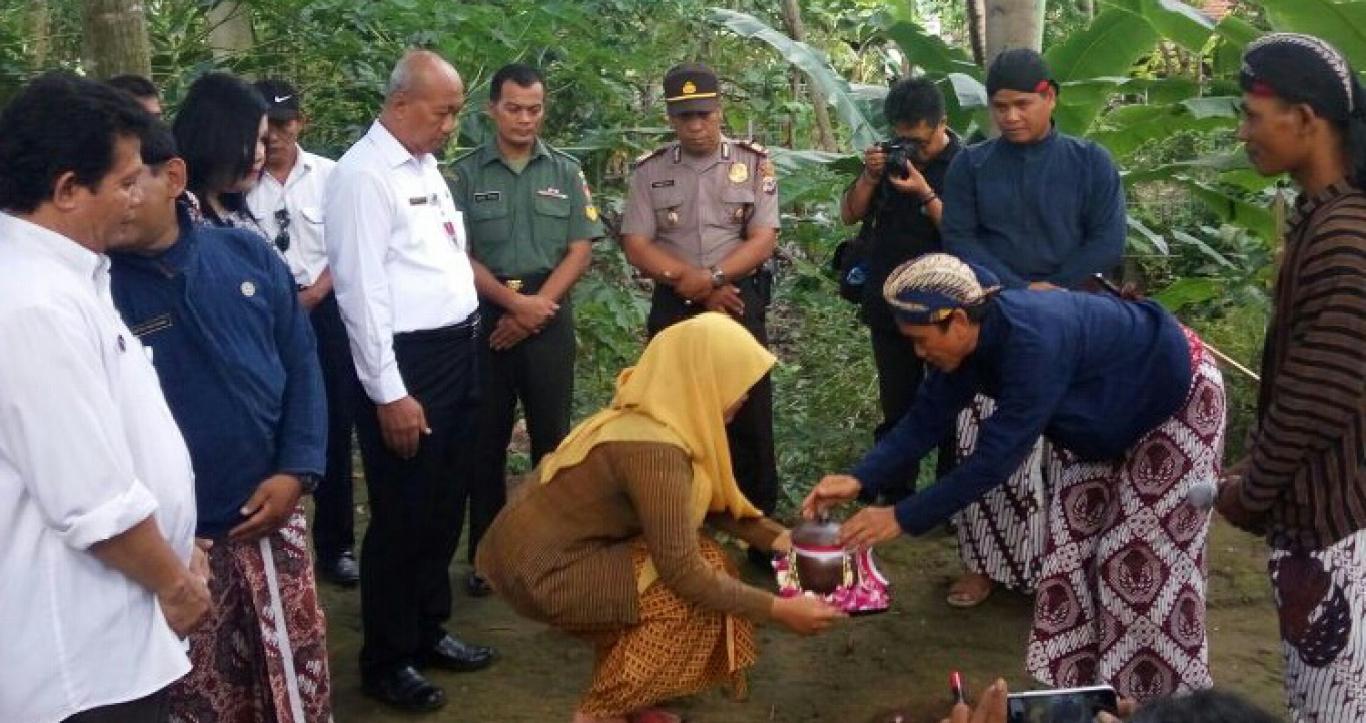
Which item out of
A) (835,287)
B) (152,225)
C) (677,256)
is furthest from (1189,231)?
(152,225)

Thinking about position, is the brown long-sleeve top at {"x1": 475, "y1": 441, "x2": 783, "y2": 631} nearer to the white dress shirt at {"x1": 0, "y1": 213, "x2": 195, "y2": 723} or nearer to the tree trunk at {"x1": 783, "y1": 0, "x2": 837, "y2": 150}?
the white dress shirt at {"x1": 0, "y1": 213, "x2": 195, "y2": 723}

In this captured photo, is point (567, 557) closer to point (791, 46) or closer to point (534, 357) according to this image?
point (534, 357)

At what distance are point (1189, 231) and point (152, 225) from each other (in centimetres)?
700

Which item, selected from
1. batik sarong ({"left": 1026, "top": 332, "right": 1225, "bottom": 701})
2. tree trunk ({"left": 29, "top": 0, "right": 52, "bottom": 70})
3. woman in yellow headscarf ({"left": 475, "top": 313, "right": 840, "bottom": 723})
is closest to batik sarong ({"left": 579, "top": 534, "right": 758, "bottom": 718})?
woman in yellow headscarf ({"left": 475, "top": 313, "right": 840, "bottom": 723})

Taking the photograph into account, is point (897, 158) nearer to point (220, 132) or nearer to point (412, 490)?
point (412, 490)

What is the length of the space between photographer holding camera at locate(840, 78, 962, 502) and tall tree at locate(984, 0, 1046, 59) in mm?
657

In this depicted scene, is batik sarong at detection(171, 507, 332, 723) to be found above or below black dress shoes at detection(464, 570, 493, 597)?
above

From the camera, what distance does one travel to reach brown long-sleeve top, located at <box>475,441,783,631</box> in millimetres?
3035

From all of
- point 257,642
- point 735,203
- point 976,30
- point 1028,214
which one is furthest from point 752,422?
point 976,30

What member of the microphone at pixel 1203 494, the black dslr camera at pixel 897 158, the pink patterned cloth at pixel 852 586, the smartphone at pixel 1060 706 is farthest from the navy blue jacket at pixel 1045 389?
the black dslr camera at pixel 897 158

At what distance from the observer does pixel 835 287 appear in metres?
7.51

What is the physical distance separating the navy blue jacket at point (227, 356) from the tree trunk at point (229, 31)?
4.44 metres

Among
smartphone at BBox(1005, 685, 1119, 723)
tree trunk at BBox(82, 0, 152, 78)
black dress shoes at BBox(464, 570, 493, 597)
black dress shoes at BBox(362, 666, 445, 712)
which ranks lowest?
black dress shoes at BBox(464, 570, 493, 597)

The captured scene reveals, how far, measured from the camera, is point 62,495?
6.25 ft
